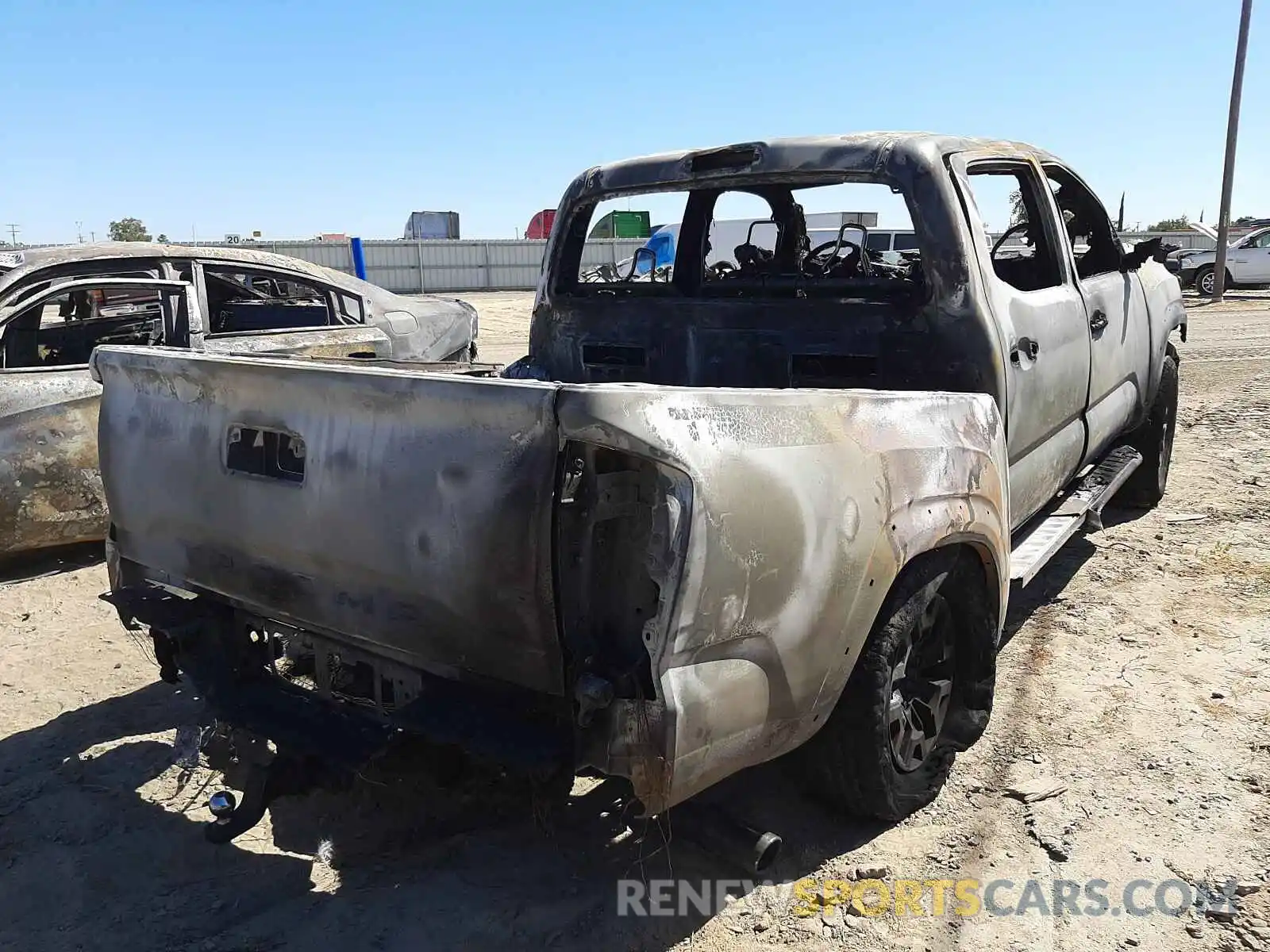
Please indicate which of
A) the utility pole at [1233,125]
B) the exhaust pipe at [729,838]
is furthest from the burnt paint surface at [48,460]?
the utility pole at [1233,125]

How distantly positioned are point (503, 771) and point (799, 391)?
114cm

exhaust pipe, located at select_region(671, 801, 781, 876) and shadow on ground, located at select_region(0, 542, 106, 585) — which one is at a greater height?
exhaust pipe, located at select_region(671, 801, 781, 876)

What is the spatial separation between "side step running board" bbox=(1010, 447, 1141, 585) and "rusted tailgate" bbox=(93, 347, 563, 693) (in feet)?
6.59

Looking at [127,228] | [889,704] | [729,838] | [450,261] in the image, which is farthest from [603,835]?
[127,228]

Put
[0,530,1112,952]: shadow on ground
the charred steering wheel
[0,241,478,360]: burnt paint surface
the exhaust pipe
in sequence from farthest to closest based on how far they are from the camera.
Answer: [0,241,478,360]: burnt paint surface → the charred steering wheel → [0,530,1112,952]: shadow on ground → the exhaust pipe

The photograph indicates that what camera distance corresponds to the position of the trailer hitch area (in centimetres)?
244

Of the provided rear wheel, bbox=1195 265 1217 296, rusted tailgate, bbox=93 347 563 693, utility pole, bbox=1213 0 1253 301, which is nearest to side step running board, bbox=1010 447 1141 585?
rusted tailgate, bbox=93 347 563 693

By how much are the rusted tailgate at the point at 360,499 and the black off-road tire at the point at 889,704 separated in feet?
3.02

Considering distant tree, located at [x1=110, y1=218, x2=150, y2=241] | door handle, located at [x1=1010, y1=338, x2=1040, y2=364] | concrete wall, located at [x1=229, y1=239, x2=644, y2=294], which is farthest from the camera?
distant tree, located at [x1=110, y1=218, x2=150, y2=241]

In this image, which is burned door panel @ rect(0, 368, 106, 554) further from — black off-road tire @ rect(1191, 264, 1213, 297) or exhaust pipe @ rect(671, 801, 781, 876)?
black off-road tire @ rect(1191, 264, 1213, 297)

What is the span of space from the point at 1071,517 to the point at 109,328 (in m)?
6.00

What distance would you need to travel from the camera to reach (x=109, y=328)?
665 centimetres

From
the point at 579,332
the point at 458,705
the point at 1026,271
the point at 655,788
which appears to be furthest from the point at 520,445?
the point at 1026,271

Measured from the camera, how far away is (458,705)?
2303mm
